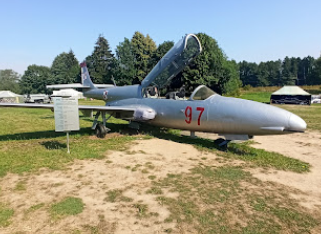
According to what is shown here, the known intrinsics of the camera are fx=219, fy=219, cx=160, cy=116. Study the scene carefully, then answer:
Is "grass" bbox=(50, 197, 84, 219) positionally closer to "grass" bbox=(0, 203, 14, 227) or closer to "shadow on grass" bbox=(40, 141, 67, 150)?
"grass" bbox=(0, 203, 14, 227)

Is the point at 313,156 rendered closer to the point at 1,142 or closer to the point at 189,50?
the point at 189,50

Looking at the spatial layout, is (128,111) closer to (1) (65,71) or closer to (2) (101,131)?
(2) (101,131)

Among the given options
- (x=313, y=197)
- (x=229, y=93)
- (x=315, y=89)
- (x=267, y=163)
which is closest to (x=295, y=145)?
(x=267, y=163)

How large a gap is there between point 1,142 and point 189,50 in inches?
322

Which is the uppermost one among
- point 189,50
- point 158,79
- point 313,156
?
point 189,50

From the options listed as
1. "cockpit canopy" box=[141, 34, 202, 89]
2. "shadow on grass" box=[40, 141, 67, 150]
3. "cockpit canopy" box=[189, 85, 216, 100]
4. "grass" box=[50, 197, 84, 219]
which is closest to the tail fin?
"cockpit canopy" box=[141, 34, 202, 89]

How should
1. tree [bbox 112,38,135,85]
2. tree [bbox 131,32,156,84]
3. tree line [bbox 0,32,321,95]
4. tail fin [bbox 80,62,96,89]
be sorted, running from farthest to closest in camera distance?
1. tree [bbox 112,38,135,85]
2. tree [bbox 131,32,156,84]
3. tree line [bbox 0,32,321,95]
4. tail fin [bbox 80,62,96,89]

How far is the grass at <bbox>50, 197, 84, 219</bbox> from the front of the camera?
354 cm

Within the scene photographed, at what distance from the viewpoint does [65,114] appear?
22.4ft

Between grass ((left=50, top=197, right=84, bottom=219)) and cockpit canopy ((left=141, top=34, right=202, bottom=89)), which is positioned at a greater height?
cockpit canopy ((left=141, top=34, right=202, bottom=89))

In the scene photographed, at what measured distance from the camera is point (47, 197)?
13.5 feet

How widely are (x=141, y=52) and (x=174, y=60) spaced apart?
57.8m

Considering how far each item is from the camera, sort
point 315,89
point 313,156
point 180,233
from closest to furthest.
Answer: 1. point 180,233
2. point 313,156
3. point 315,89

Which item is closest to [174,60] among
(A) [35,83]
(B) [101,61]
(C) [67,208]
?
(C) [67,208]
